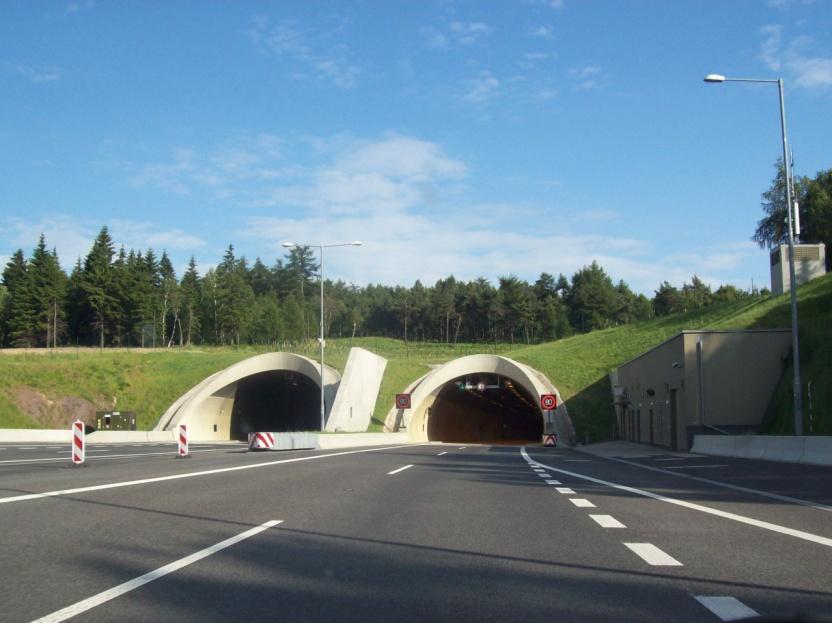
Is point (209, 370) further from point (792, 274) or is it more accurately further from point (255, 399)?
point (792, 274)

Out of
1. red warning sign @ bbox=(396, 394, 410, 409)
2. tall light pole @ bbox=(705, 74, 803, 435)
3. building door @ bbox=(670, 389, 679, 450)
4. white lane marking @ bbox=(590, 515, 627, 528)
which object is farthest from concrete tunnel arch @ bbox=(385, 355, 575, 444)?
white lane marking @ bbox=(590, 515, 627, 528)

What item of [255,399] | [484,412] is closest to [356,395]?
[255,399]

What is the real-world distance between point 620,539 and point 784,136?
23586mm

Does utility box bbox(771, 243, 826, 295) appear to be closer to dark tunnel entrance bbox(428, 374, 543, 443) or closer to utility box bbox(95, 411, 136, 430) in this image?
dark tunnel entrance bbox(428, 374, 543, 443)

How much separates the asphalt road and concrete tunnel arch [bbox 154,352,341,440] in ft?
147

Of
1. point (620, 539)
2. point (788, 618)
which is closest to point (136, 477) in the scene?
point (620, 539)

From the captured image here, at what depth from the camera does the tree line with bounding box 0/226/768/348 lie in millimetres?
104500

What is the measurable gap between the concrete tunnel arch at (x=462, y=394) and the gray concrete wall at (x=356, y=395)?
215cm

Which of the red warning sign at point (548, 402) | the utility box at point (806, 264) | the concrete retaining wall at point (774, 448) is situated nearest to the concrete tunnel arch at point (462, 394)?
the red warning sign at point (548, 402)

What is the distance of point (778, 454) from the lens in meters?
24.6

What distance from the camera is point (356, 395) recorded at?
2282 inches

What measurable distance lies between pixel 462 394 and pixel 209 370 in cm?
2305

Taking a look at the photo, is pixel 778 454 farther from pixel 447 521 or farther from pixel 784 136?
pixel 447 521

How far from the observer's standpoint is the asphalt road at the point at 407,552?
5566 millimetres
